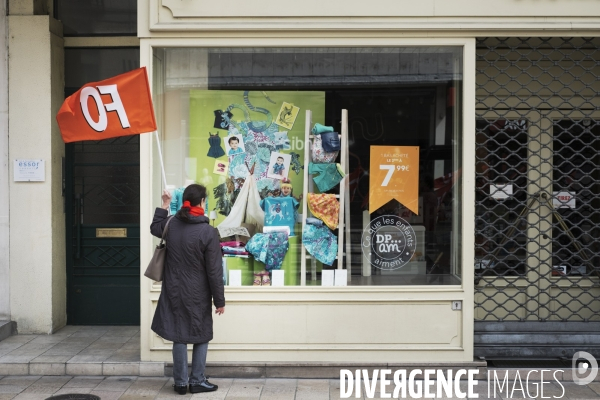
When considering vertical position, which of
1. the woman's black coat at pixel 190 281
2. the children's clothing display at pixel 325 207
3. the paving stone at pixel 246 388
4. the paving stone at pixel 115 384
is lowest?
the paving stone at pixel 115 384

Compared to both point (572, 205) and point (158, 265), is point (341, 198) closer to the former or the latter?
point (158, 265)

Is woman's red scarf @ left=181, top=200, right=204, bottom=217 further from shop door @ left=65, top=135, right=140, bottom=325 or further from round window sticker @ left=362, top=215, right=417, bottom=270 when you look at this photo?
shop door @ left=65, top=135, right=140, bottom=325

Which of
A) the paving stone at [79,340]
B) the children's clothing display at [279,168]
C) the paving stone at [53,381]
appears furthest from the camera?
the paving stone at [79,340]

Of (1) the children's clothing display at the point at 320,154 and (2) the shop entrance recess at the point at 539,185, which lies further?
(2) the shop entrance recess at the point at 539,185

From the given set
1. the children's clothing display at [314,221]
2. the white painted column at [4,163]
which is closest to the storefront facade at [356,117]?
the children's clothing display at [314,221]

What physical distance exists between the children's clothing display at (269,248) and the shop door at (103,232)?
198 centimetres

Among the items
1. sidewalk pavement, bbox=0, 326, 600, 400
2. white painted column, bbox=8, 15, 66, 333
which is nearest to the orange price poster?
sidewalk pavement, bbox=0, 326, 600, 400

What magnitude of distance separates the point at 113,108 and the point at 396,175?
291cm

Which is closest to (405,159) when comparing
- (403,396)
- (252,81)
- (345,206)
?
(345,206)

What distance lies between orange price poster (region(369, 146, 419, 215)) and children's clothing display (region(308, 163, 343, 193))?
37 cm

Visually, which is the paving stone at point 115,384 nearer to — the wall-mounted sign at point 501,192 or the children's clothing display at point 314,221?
the children's clothing display at point 314,221

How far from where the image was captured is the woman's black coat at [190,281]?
19.4ft

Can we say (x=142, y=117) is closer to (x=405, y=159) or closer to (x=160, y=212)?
(x=160, y=212)

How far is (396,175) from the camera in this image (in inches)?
279
